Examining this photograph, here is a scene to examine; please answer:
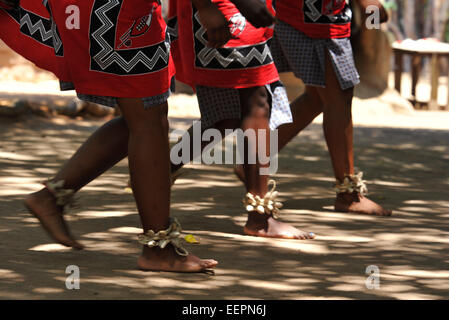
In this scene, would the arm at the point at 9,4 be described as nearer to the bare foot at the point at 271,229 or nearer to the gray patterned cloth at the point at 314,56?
the bare foot at the point at 271,229

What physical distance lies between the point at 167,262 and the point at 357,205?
6.11 feet

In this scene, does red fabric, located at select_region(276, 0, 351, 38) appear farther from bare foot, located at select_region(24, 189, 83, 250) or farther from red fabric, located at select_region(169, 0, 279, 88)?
bare foot, located at select_region(24, 189, 83, 250)

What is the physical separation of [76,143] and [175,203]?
275 cm

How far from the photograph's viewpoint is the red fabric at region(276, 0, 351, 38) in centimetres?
530

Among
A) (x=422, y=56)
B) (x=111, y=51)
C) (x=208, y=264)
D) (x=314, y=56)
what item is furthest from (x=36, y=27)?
(x=422, y=56)

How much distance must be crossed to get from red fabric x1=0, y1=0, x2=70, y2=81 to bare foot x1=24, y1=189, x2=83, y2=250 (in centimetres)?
57

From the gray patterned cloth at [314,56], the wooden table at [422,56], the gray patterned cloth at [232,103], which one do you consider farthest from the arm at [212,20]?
the wooden table at [422,56]

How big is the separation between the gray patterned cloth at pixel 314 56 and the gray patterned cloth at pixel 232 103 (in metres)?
0.50

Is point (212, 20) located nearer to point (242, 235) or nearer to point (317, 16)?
point (242, 235)

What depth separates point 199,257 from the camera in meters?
4.32

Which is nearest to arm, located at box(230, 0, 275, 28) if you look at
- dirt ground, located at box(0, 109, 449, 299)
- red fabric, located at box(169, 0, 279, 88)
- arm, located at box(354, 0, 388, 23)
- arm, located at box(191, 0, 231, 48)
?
arm, located at box(191, 0, 231, 48)
